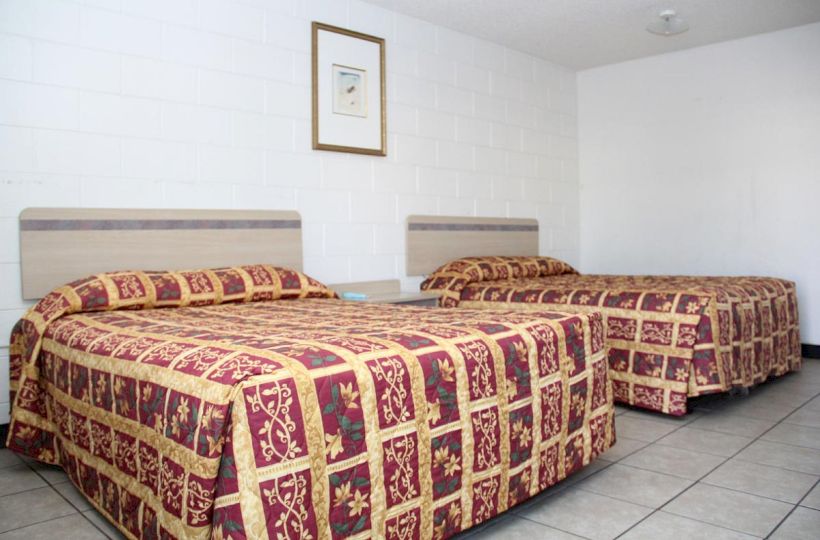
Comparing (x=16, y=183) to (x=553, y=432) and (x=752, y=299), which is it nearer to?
(x=553, y=432)

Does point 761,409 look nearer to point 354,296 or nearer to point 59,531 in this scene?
point 354,296

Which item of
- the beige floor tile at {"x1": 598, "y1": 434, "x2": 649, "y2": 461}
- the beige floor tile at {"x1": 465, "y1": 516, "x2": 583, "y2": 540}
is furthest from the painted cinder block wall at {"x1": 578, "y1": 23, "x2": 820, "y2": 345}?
the beige floor tile at {"x1": 465, "y1": 516, "x2": 583, "y2": 540}

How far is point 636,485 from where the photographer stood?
2320 millimetres

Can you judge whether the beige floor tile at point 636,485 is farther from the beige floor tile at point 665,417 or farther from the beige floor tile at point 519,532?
the beige floor tile at point 665,417

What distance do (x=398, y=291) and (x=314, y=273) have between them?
25.6 inches

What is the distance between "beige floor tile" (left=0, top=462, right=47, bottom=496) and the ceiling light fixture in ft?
13.8

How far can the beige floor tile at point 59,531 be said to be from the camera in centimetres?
193

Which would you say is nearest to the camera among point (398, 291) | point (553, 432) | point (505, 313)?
point (553, 432)

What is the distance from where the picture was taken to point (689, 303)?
10.5ft

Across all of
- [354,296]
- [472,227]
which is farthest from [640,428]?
[472,227]

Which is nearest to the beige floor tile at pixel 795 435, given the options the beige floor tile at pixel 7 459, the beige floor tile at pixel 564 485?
the beige floor tile at pixel 564 485

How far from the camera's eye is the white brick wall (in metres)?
2.83

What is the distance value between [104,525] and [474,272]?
2.70 metres

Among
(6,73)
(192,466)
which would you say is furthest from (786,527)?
(6,73)
